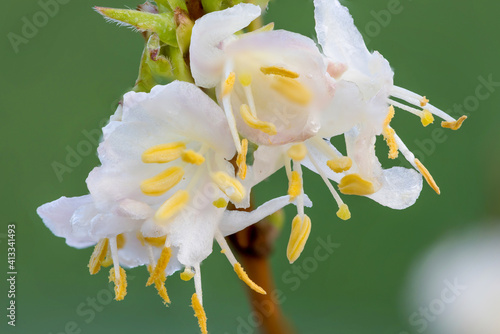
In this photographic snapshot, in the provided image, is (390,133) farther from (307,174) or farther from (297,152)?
(307,174)

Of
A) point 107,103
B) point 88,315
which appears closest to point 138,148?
point 88,315

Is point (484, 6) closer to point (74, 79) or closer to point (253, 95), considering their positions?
point (74, 79)

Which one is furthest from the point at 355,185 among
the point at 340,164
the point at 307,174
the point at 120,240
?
the point at 307,174

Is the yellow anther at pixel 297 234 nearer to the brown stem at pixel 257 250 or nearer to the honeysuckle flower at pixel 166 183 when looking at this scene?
the honeysuckle flower at pixel 166 183

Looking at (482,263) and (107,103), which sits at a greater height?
(107,103)

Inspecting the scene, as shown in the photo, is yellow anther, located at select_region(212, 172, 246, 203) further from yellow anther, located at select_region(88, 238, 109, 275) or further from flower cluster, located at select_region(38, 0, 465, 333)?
yellow anther, located at select_region(88, 238, 109, 275)

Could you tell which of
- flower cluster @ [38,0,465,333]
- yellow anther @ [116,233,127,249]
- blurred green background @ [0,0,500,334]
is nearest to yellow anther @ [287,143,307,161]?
flower cluster @ [38,0,465,333]
